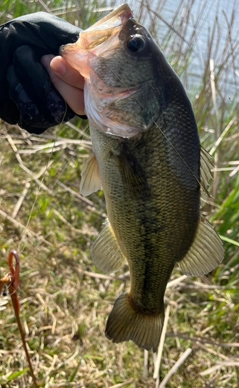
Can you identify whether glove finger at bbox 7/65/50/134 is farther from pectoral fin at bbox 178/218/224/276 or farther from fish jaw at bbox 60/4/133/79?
pectoral fin at bbox 178/218/224/276

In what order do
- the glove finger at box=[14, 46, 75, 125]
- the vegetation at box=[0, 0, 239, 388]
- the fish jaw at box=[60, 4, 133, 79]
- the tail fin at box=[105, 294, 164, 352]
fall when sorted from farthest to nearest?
the vegetation at box=[0, 0, 239, 388], the tail fin at box=[105, 294, 164, 352], the glove finger at box=[14, 46, 75, 125], the fish jaw at box=[60, 4, 133, 79]

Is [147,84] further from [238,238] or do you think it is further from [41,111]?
[238,238]

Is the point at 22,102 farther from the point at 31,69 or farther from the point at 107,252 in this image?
the point at 107,252

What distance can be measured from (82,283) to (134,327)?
39.5 inches

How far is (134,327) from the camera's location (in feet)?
6.14

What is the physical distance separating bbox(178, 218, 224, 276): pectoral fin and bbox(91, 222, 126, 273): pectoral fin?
0.29 m

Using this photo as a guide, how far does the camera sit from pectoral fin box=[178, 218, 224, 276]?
5.71ft

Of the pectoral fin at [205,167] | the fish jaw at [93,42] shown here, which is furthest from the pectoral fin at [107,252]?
the fish jaw at [93,42]

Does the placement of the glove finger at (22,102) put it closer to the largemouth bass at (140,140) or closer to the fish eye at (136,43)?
the largemouth bass at (140,140)

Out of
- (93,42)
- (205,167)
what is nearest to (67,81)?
(93,42)

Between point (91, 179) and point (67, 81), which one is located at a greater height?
point (67, 81)

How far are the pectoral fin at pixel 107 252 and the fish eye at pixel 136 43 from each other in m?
0.69

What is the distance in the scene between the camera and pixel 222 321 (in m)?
2.88

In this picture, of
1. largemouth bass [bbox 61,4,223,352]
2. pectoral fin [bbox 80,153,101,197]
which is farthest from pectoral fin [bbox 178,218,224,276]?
pectoral fin [bbox 80,153,101,197]
